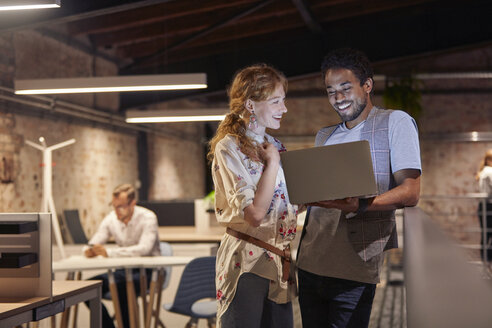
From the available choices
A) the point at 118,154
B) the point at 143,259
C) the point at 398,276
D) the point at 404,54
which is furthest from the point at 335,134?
the point at 118,154

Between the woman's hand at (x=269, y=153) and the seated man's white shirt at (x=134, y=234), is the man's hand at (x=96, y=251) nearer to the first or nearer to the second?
the seated man's white shirt at (x=134, y=234)

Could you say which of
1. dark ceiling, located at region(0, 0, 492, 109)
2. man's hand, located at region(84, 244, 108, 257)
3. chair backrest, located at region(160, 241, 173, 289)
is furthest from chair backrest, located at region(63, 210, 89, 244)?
man's hand, located at region(84, 244, 108, 257)

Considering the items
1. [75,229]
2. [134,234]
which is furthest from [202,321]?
[75,229]

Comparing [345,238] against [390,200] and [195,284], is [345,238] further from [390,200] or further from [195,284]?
[195,284]

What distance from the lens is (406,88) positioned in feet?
31.0

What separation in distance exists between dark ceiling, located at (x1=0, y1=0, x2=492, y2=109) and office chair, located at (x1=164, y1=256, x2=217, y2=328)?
3.20m

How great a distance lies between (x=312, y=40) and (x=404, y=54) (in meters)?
1.22

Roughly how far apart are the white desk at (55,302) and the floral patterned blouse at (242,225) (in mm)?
938

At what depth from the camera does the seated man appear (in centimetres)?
448

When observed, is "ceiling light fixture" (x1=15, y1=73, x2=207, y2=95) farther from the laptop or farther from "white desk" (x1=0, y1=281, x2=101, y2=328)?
the laptop

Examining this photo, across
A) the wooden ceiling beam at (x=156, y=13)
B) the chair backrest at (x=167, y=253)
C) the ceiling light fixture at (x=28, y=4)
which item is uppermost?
the wooden ceiling beam at (x=156, y=13)

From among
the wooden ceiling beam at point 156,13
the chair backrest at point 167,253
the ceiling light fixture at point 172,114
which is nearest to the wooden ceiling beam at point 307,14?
the wooden ceiling beam at point 156,13

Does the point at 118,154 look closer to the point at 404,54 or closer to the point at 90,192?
the point at 90,192

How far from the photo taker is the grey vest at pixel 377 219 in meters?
1.66
